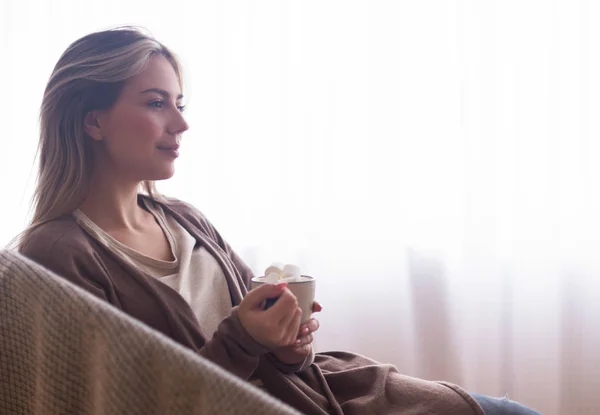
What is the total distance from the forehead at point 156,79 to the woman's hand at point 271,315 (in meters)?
0.46

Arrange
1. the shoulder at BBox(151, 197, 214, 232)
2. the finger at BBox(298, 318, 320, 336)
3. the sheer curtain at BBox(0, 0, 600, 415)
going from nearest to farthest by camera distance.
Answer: the finger at BBox(298, 318, 320, 336)
the shoulder at BBox(151, 197, 214, 232)
the sheer curtain at BBox(0, 0, 600, 415)

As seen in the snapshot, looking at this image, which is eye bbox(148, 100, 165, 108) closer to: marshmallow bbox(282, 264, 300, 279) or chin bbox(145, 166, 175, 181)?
chin bbox(145, 166, 175, 181)

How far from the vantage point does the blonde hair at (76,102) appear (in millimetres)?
1100

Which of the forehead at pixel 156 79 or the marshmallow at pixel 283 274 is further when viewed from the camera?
the forehead at pixel 156 79

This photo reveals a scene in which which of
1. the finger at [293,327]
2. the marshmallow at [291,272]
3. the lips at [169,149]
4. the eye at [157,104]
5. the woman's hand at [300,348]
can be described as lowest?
the woman's hand at [300,348]

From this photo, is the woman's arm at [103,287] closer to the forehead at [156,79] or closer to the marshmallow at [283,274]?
the marshmallow at [283,274]

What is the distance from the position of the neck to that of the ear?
7cm

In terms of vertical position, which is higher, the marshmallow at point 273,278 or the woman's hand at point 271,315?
the marshmallow at point 273,278

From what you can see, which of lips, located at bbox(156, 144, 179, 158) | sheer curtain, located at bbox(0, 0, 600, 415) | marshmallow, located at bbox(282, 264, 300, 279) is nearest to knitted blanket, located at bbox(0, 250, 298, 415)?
marshmallow, located at bbox(282, 264, 300, 279)

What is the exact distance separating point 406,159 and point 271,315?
96cm

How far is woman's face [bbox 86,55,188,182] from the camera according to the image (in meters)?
1.12

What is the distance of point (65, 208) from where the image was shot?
107cm

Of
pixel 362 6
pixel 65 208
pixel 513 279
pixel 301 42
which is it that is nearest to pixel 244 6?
pixel 301 42

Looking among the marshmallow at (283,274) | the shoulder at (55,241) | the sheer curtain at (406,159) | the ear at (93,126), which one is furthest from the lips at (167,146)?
the sheer curtain at (406,159)
